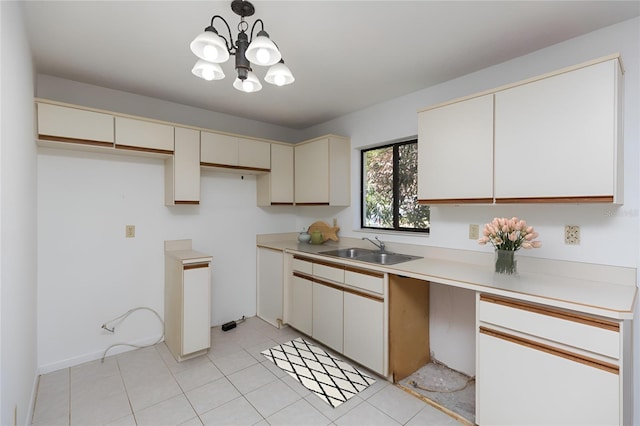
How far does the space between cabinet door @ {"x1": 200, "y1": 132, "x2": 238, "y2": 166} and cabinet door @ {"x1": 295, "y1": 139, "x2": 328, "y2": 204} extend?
76 centimetres

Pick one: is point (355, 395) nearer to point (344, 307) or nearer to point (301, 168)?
point (344, 307)

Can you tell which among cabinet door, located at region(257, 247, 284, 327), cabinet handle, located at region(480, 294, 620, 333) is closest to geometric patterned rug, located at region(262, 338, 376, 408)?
cabinet door, located at region(257, 247, 284, 327)

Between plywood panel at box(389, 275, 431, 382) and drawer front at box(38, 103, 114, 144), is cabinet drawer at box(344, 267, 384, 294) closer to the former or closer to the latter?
plywood panel at box(389, 275, 431, 382)

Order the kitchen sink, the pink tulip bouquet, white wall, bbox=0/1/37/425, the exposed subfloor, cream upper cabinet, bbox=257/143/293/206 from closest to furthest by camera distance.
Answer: white wall, bbox=0/1/37/425 < the pink tulip bouquet < the exposed subfloor < the kitchen sink < cream upper cabinet, bbox=257/143/293/206

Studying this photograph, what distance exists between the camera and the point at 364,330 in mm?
2344

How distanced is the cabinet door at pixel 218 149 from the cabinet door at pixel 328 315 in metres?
1.55

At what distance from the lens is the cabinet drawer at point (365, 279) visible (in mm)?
2213

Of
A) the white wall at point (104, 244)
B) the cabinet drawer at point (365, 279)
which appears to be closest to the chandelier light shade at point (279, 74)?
the cabinet drawer at point (365, 279)

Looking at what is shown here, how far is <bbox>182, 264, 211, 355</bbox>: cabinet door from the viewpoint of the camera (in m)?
2.52

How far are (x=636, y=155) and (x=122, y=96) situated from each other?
12.5 feet

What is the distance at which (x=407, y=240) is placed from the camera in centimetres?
275

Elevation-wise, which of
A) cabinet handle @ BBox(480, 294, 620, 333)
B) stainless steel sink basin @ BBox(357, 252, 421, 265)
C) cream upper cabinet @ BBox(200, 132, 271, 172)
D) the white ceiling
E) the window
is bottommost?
cabinet handle @ BBox(480, 294, 620, 333)

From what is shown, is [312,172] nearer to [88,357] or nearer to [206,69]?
[206,69]

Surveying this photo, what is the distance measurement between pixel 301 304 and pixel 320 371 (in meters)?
0.71
